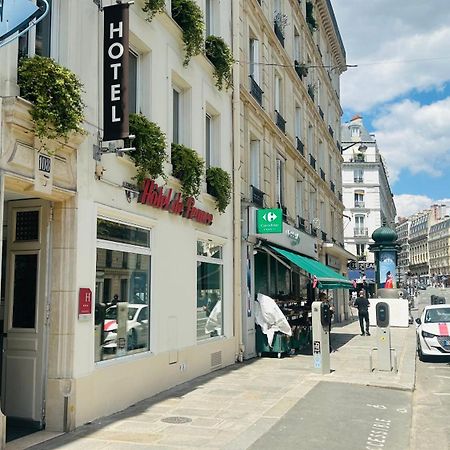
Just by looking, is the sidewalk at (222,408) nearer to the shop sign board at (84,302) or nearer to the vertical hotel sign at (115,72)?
the shop sign board at (84,302)

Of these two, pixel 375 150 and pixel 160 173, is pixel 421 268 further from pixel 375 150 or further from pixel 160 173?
pixel 160 173

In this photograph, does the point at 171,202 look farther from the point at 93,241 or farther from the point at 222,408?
the point at 222,408

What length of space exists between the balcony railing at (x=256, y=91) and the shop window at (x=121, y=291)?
7.59 m

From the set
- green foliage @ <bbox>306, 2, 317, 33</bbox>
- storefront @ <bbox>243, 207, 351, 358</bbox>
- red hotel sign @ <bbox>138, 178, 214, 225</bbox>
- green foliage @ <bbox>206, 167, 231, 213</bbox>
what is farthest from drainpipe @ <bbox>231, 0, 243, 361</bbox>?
green foliage @ <bbox>306, 2, 317, 33</bbox>

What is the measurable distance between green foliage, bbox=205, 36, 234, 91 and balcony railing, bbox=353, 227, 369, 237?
57481mm

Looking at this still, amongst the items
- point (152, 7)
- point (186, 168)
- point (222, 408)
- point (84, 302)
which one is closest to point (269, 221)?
point (186, 168)

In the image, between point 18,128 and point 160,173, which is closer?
point 18,128

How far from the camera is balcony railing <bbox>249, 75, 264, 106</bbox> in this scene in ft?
51.2

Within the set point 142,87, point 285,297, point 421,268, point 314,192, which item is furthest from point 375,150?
point 421,268

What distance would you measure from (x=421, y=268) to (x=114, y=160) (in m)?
180

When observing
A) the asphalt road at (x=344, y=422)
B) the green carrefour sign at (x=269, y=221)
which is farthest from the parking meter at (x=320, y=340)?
the green carrefour sign at (x=269, y=221)

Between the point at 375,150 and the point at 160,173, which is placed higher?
the point at 375,150

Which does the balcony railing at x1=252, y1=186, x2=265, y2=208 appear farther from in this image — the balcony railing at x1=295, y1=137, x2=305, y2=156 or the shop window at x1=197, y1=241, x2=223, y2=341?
the balcony railing at x1=295, y1=137, x2=305, y2=156

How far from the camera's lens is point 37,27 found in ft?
23.3
